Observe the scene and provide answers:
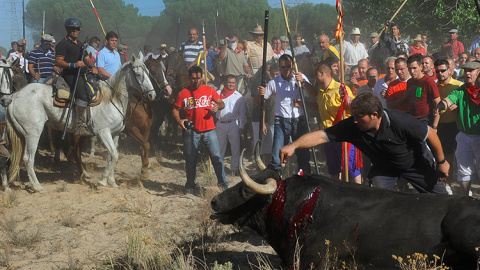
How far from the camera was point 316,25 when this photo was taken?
42.2 metres

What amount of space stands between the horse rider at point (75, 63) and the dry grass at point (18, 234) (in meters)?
2.91

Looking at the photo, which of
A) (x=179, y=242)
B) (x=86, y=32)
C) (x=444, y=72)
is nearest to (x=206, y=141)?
(x=179, y=242)

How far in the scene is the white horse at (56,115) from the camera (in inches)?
423

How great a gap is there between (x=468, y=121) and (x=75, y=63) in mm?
6735

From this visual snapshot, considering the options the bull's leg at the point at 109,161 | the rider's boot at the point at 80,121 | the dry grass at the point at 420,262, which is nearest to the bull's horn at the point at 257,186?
the dry grass at the point at 420,262

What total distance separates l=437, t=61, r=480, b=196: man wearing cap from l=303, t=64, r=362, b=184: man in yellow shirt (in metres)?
1.37

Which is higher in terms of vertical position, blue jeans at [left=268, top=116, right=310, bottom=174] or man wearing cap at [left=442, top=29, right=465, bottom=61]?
man wearing cap at [left=442, top=29, right=465, bottom=61]

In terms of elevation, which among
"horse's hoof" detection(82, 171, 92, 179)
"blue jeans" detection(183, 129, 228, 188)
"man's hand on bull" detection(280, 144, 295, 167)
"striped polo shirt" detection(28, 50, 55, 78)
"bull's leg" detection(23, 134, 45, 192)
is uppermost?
"striped polo shirt" detection(28, 50, 55, 78)

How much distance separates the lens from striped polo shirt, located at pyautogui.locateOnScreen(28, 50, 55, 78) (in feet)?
44.4

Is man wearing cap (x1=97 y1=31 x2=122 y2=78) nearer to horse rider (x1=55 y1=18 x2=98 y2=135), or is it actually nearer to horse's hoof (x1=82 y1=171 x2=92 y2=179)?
horse rider (x1=55 y1=18 x2=98 y2=135)

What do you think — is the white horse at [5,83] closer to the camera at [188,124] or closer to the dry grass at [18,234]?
the dry grass at [18,234]

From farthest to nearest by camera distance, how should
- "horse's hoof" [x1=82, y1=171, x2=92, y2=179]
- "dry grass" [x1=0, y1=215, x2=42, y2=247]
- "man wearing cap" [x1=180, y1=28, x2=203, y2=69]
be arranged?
"man wearing cap" [x1=180, y1=28, x2=203, y2=69] < "horse's hoof" [x1=82, y1=171, x2=92, y2=179] < "dry grass" [x1=0, y1=215, x2=42, y2=247]

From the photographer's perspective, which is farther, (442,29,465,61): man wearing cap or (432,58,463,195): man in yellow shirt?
Answer: (442,29,465,61): man wearing cap

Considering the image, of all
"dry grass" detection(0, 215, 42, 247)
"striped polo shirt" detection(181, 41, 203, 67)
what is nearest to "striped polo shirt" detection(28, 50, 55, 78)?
"striped polo shirt" detection(181, 41, 203, 67)
